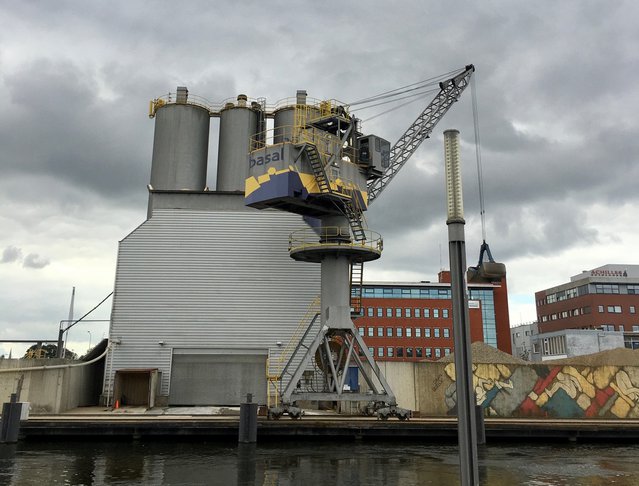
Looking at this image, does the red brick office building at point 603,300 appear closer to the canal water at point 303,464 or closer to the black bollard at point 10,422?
the canal water at point 303,464

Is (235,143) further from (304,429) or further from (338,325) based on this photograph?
(304,429)

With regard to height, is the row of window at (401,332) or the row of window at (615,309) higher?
the row of window at (615,309)

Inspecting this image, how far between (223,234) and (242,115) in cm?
1169

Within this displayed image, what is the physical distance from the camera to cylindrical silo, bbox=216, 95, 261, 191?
4041 cm

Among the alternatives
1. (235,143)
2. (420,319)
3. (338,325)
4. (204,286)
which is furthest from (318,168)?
(420,319)

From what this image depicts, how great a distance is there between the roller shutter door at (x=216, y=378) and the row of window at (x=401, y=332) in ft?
182

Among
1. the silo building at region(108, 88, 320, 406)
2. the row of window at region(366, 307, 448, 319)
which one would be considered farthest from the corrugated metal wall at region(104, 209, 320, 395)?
the row of window at region(366, 307, 448, 319)

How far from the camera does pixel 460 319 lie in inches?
240

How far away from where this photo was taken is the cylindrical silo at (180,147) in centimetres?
4026

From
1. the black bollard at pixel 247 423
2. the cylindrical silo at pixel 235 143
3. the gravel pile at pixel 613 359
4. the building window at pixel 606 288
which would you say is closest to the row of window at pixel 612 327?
the building window at pixel 606 288

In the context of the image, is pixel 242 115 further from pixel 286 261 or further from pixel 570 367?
pixel 570 367

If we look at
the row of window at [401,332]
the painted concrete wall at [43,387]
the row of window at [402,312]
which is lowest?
the painted concrete wall at [43,387]

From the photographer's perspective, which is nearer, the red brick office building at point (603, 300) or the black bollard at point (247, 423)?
the black bollard at point (247, 423)

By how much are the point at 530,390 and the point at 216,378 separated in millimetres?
19524
